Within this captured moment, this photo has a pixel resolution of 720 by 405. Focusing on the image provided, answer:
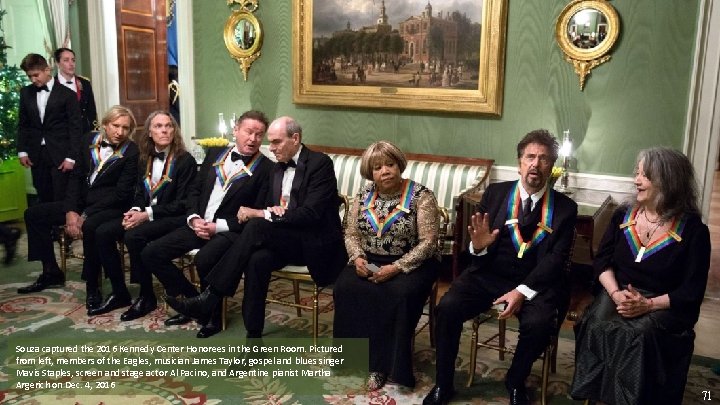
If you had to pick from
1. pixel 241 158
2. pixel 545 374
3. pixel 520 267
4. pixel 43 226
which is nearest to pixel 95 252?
pixel 43 226

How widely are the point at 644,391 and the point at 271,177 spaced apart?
2249 millimetres

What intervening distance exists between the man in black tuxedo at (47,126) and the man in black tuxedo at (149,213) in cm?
153

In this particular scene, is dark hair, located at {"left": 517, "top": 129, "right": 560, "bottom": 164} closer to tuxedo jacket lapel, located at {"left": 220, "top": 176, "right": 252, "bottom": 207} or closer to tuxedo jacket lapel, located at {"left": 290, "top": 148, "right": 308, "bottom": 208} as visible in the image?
tuxedo jacket lapel, located at {"left": 290, "top": 148, "right": 308, "bottom": 208}

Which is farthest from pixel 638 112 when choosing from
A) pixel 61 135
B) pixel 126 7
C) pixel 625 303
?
pixel 126 7

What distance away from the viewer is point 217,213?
150 inches

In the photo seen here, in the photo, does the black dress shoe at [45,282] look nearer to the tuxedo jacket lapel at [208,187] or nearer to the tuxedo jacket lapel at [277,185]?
the tuxedo jacket lapel at [208,187]

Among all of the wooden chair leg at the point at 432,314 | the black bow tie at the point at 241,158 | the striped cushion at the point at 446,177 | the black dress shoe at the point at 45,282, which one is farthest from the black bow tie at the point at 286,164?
the black dress shoe at the point at 45,282

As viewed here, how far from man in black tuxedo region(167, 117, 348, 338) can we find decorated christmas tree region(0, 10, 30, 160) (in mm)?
3595

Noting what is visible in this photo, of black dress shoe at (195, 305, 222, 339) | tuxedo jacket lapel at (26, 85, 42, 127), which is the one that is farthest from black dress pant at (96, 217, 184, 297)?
tuxedo jacket lapel at (26, 85, 42, 127)

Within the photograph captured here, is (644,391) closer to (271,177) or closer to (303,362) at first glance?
(303,362)

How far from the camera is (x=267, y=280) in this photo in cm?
344

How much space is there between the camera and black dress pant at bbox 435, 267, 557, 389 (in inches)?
111

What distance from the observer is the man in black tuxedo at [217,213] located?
372 cm

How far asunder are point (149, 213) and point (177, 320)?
71 centimetres
